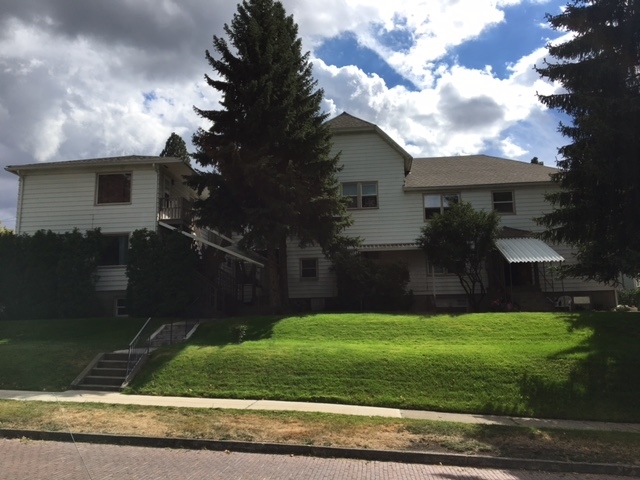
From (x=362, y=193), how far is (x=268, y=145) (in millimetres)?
7430

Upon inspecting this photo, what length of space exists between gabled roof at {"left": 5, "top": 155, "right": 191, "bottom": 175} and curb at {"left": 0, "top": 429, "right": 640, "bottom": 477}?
1642 centimetres

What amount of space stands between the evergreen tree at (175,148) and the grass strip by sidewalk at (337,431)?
101ft

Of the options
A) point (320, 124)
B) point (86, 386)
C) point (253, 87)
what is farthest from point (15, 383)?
point (320, 124)

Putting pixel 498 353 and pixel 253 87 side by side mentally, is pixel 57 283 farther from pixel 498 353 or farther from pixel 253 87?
pixel 498 353

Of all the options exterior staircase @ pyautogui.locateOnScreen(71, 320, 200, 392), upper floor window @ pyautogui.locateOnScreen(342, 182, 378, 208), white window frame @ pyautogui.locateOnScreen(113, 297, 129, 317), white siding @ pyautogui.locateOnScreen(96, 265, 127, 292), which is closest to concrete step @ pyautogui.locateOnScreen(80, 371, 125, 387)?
exterior staircase @ pyautogui.locateOnScreen(71, 320, 200, 392)

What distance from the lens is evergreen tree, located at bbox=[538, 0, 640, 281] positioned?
1338 centimetres

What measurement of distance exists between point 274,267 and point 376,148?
9.22 meters

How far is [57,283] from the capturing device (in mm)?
21828

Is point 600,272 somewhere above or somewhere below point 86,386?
above

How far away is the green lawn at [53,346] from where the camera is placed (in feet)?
43.8

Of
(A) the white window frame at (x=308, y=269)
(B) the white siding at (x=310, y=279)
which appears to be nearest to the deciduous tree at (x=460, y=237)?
(B) the white siding at (x=310, y=279)

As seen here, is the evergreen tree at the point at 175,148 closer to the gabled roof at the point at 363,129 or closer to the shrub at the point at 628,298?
the gabled roof at the point at 363,129

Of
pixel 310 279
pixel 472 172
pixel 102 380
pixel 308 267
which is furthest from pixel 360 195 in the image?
pixel 102 380

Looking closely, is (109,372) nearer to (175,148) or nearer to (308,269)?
(308,269)
